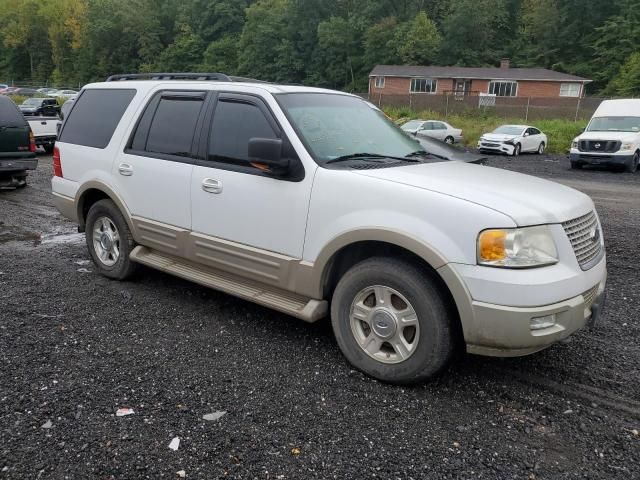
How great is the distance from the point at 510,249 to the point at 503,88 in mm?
55044

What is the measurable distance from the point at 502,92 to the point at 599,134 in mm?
37593

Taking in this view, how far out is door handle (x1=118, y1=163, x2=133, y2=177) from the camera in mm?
4859

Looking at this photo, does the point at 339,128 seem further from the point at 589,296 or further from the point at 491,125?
the point at 491,125

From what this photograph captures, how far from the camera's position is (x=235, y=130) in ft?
13.8

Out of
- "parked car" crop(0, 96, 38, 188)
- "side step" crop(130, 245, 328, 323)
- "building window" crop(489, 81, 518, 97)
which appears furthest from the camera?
"building window" crop(489, 81, 518, 97)

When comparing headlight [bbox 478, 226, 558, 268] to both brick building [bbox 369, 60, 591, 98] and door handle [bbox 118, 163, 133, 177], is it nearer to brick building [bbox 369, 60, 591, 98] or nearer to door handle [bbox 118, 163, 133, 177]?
door handle [bbox 118, 163, 133, 177]

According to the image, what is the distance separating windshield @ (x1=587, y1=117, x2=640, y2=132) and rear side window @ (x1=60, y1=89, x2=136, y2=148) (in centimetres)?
1803

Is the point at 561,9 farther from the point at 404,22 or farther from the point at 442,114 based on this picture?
the point at 442,114

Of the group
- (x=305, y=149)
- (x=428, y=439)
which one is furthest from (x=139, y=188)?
(x=428, y=439)

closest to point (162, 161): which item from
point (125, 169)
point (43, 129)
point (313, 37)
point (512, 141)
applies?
point (125, 169)

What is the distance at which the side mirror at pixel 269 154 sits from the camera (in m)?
3.60

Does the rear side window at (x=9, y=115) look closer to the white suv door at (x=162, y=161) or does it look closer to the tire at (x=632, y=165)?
the white suv door at (x=162, y=161)

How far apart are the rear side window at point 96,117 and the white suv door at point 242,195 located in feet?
4.40

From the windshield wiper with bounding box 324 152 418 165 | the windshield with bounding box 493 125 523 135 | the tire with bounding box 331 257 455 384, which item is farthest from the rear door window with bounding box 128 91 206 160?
the windshield with bounding box 493 125 523 135
